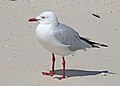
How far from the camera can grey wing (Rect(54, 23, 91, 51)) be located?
6551mm

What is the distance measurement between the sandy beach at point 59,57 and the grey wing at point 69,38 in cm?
45

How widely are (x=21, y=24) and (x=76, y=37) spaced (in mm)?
3205

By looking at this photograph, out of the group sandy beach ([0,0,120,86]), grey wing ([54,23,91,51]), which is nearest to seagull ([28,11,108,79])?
grey wing ([54,23,91,51])

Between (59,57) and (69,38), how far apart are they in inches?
42.8

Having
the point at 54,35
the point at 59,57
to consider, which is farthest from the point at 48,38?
the point at 59,57

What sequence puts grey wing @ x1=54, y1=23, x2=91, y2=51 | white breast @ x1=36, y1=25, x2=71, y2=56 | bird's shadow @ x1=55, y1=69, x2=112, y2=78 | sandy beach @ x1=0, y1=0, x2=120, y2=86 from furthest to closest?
bird's shadow @ x1=55, y1=69, x2=112, y2=78 < sandy beach @ x1=0, y1=0, x2=120, y2=86 < grey wing @ x1=54, y1=23, x2=91, y2=51 < white breast @ x1=36, y1=25, x2=71, y2=56

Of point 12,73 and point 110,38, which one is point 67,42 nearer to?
point 12,73

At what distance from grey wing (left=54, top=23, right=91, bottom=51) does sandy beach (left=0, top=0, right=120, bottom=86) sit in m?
0.45

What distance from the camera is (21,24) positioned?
9.89 metres

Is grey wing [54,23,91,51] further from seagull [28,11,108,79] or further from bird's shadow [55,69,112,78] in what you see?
bird's shadow [55,69,112,78]

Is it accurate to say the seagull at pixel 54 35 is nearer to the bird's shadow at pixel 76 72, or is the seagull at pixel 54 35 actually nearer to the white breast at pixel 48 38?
the white breast at pixel 48 38

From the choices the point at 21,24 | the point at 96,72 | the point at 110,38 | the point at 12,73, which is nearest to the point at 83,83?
the point at 96,72

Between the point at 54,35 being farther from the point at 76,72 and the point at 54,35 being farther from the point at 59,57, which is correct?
the point at 59,57

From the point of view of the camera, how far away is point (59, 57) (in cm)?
779
